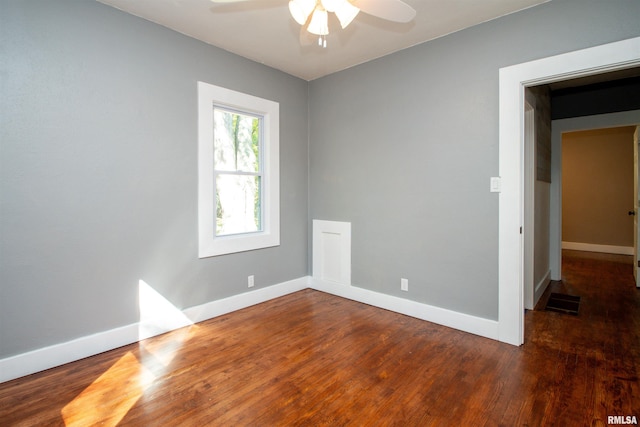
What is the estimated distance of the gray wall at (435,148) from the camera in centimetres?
243

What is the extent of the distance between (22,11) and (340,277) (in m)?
3.49

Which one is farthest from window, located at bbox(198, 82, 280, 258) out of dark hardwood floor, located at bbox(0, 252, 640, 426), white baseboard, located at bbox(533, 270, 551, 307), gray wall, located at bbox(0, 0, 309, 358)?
white baseboard, located at bbox(533, 270, 551, 307)

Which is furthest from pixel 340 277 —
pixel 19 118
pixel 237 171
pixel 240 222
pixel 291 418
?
pixel 19 118

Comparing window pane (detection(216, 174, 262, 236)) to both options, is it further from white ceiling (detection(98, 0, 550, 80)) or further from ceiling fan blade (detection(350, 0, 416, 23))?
ceiling fan blade (detection(350, 0, 416, 23))

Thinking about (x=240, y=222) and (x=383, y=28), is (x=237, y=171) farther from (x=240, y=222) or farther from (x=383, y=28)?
(x=383, y=28)

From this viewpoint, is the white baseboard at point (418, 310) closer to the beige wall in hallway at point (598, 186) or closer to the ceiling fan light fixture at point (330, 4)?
the ceiling fan light fixture at point (330, 4)

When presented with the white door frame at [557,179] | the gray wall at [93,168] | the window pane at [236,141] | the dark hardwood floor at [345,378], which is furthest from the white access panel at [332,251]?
the white door frame at [557,179]

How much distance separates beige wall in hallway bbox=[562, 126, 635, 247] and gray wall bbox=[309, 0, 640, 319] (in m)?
5.21

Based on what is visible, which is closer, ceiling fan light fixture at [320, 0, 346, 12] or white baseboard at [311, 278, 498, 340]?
ceiling fan light fixture at [320, 0, 346, 12]

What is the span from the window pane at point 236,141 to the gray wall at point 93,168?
12.0 inches

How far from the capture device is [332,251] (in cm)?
389

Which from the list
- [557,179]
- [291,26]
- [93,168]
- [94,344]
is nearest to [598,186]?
[557,179]

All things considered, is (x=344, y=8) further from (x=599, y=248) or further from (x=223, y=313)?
(x=599, y=248)

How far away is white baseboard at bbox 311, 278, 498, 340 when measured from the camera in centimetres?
272
